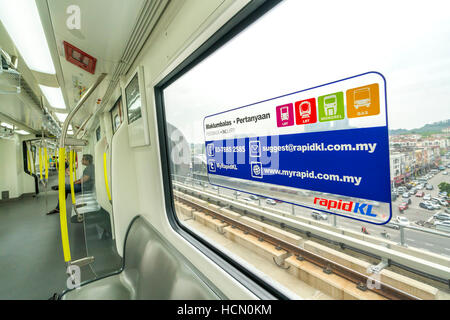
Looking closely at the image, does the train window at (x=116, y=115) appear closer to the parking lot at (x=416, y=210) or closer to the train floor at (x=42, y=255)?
the train floor at (x=42, y=255)

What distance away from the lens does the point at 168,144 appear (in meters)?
2.04

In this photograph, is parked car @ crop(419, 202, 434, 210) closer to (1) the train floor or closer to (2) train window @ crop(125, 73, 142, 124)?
(2) train window @ crop(125, 73, 142, 124)

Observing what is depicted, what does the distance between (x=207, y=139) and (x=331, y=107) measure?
2.91 feet

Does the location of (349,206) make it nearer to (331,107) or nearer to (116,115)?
(331,107)

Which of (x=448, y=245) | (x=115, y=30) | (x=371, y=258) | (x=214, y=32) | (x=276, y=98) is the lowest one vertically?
(x=371, y=258)

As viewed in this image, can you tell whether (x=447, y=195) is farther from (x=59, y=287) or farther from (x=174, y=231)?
(x=59, y=287)

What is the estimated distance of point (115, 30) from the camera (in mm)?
1696

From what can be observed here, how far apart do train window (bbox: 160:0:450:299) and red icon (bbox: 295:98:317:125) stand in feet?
0.05

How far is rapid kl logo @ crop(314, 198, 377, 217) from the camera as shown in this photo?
72 cm

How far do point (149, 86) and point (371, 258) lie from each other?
2041mm

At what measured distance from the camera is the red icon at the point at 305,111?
2.82 ft

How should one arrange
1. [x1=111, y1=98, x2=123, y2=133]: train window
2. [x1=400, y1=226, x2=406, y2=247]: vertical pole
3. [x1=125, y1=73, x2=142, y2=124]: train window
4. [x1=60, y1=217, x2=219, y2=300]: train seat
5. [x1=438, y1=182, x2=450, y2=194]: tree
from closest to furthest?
[x1=438, y1=182, x2=450, y2=194]: tree < [x1=400, y1=226, x2=406, y2=247]: vertical pole < [x1=60, y1=217, x2=219, y2=300]: train seat < [x1=125, y1=73, x2=142, y2=124]: train window < [x1=111, y1=98, x2=123, y2=133]: train window

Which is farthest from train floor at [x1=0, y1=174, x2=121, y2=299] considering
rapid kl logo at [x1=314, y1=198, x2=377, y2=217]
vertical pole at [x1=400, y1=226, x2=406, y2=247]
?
vertical pole at [x1=400, y1=226, x2=406, y2=247]
